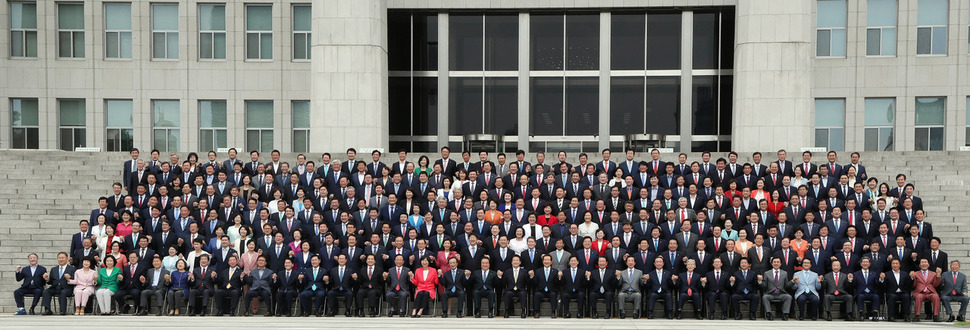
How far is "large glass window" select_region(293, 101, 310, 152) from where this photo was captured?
31.7 m

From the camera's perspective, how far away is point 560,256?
16.5 meters

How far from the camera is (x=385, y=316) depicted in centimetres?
1627

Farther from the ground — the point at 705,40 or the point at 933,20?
the point at 933,20

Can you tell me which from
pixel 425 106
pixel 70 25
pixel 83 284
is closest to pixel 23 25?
pixel 70 25

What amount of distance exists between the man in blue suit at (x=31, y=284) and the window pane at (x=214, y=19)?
1626cm

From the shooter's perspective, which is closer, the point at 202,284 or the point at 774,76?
the point at 202,284

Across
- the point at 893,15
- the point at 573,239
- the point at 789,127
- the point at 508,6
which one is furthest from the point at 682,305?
the point at 893,15

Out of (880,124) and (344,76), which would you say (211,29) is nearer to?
(344,76)

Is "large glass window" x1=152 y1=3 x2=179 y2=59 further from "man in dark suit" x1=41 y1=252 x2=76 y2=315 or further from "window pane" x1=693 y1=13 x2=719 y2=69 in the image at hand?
"window pane" x1=693 y1=13 x2=719 y2=69

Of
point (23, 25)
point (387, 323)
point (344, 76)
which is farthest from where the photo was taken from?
point (23, 25)

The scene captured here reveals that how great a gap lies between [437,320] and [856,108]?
2011 cm

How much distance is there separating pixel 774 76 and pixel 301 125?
1511 centimetres

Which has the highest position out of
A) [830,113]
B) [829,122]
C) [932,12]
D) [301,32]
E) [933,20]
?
[932,12]

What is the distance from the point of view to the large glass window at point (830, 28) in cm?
3034
